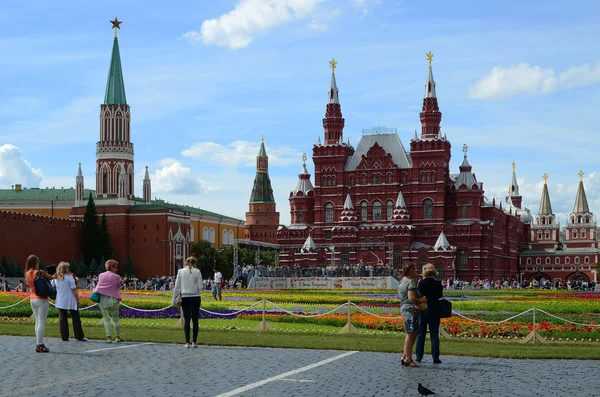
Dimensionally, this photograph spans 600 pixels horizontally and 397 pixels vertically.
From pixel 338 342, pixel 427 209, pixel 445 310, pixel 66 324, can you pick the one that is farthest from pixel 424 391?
pixel 427 209

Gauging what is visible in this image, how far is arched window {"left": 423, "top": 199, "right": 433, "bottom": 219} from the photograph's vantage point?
92.6m

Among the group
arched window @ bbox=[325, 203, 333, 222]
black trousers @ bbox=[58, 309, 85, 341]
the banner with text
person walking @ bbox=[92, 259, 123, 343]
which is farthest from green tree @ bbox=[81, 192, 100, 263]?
person walking @ bbox=[92, 259, 123, 343]

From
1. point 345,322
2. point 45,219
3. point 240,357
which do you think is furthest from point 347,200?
point 240,357

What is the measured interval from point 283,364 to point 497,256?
289ft

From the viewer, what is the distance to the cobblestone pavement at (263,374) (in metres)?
12.6

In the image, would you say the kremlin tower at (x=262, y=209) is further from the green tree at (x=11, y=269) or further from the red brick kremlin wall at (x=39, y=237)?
the green tree at (x=11, y=269)

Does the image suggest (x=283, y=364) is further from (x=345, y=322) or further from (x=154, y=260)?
(x=154, y=260)

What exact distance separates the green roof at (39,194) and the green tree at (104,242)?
68.3 ft

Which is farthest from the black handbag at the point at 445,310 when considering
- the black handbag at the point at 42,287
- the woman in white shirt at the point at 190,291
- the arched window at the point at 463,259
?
the arched window at the point at 463,259

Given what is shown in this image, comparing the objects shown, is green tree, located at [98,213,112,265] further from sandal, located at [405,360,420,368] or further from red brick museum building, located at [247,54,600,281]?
sandal, located at [405,360,420,368]

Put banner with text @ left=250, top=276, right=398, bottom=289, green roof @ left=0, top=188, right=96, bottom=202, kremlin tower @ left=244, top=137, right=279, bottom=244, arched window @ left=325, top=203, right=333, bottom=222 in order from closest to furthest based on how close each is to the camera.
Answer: banner with text @ left=250, top=276, right=398, bottom=289 → arched window @ left=325, top=203, right=333, bottom=222 → green roof @ left=0, top=188, right=96, bottom=202 → kremlin tower @ left=244, top=137, right=279, bottom=244

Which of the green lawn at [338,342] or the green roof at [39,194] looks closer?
the green lawn at [338,342]

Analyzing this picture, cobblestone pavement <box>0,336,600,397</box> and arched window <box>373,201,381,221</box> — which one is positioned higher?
arched window <box>373,201,381,221</box>

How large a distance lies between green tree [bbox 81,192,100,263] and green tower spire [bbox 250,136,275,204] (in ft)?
183
